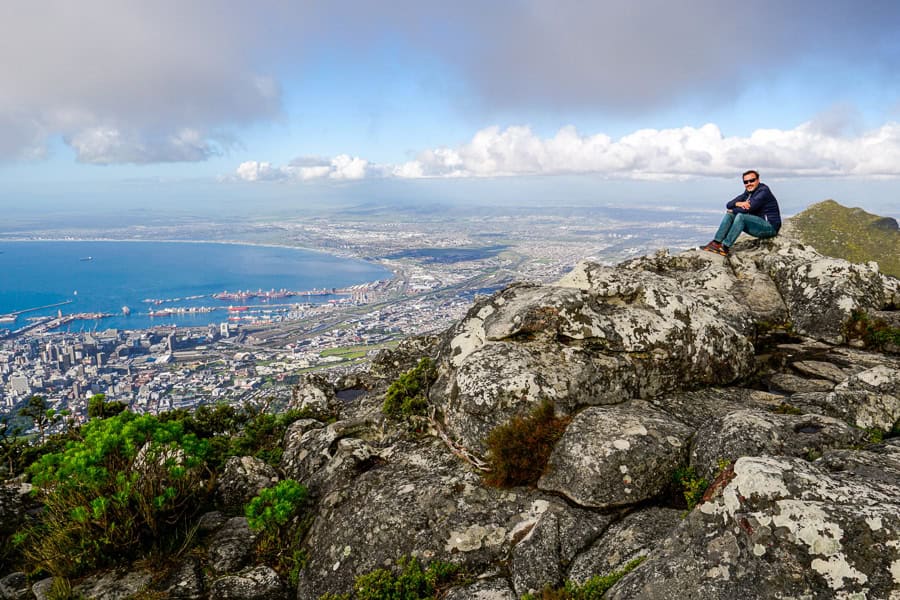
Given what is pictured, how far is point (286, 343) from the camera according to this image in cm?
6700

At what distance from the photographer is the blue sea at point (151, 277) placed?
94.8 metres

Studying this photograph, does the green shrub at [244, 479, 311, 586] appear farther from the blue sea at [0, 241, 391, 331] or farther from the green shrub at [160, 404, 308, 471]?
the blue sea at [0, 241, 391, 331]

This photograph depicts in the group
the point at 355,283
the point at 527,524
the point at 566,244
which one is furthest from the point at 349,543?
the point at 566,244

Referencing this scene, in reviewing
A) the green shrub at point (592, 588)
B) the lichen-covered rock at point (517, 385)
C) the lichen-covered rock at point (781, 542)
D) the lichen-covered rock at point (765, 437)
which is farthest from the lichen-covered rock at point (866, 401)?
the green shrub at point (592, 588)

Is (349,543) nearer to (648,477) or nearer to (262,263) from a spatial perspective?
(648,477)

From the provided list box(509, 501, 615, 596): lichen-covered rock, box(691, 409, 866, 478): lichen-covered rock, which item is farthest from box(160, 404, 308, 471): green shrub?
box(691, 409, 866, 478): lichen-covered rock

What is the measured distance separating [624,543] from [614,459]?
1215 mm

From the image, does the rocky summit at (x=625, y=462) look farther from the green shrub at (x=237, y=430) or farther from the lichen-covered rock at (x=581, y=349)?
the green shrub at (x=237, y=430)

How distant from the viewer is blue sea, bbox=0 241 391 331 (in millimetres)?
94750

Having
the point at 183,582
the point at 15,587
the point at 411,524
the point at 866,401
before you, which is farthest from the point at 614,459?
the point at 15,587

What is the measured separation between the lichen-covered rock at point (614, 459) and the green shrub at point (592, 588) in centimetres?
131

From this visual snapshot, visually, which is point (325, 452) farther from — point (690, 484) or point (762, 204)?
point (762, 204)

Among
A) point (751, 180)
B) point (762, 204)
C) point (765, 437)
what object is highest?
point (751, 180)

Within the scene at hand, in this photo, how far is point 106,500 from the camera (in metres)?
6.28
